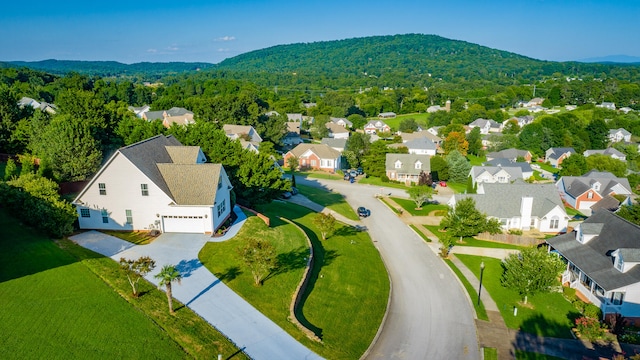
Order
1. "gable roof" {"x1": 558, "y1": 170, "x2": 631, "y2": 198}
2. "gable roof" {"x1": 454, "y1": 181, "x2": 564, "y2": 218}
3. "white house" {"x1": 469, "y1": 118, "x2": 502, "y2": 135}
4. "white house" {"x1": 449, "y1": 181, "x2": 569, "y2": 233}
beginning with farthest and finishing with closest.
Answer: "white house" {"x1": 469, "y1": 118, "x2": 502, "y2": 135}
"gable roof" {"x1": 558, "y1": 170, "x2": 631, "y2": 198}
"gable roof" {"x1": 454, "y1": 181, "x2": 564, "y2": 218}
"white house" {"x1": 449, "y1": 181, "x2": 569, "y2": 233}

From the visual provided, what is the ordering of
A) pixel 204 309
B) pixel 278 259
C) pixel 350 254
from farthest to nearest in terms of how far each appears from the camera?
pixel 350 254 < pixel 278 259 < pixel 204 309

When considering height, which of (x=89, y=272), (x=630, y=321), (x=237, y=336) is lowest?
(x=630, y=321)

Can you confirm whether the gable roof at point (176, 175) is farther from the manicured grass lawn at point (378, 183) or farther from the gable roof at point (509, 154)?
the gable roof at point (509, 154)

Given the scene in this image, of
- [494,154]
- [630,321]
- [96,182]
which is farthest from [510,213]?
[494,154]

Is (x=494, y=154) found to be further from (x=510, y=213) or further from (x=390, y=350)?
(x=390, y=350)

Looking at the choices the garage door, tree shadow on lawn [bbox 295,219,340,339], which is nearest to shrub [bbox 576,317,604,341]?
tree shadow on lawn [bbox 295,219,340,339]

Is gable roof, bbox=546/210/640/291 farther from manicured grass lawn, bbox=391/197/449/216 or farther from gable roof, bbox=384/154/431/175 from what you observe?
gable roof, bbox=384/154/431/175
